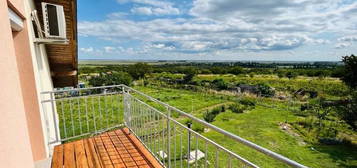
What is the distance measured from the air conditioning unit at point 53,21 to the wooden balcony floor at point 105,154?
5.62 ft

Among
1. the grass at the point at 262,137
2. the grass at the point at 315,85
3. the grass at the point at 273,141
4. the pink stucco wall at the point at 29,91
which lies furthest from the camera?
the grass at the point at 315,85

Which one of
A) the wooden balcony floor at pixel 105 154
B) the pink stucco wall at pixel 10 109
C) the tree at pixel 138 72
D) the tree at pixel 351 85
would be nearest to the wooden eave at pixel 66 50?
the pink stucco wall at pixel 10 109

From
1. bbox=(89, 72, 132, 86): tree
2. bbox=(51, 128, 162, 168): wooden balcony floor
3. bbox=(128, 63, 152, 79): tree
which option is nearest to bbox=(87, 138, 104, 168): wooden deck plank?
bbox=(51, 128, 162, 168): wooden balcony floor

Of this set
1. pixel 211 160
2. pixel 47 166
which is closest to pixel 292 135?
pixel 211 160

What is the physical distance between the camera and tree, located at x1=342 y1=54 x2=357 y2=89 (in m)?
8.79

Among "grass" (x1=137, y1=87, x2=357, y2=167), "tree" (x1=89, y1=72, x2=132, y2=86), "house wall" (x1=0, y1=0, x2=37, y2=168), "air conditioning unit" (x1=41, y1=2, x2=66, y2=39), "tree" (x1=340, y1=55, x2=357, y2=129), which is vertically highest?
"air conditioning unit" (x1=41, y1=2, x2=66, y2=39)

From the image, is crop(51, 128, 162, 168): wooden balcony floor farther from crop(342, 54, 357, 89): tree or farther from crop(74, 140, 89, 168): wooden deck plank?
crop(342, 54, 357, 89): tree

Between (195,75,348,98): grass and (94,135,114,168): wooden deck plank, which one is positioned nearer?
(94,135,114,168): wooden deck plank

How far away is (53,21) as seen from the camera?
2.48m

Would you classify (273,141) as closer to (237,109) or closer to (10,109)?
(237,109)

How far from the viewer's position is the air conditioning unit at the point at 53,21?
239 cm

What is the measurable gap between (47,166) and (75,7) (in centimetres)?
232

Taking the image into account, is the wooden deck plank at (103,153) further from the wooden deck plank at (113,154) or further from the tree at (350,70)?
the tree at (350,70)

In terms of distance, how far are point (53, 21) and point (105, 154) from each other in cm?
204
